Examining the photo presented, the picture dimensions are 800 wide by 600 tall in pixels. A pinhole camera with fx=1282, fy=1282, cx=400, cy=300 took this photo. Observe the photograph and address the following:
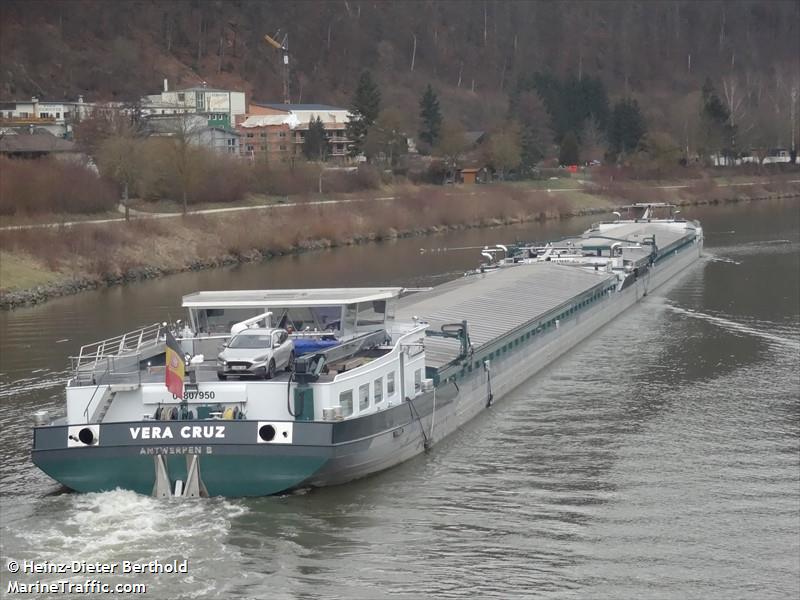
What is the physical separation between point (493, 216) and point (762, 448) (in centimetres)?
6255

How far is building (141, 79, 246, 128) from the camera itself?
115894mm

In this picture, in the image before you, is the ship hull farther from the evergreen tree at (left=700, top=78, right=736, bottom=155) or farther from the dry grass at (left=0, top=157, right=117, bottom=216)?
the evergreen tree at (left=700, top=78, right=736, bottom=155)

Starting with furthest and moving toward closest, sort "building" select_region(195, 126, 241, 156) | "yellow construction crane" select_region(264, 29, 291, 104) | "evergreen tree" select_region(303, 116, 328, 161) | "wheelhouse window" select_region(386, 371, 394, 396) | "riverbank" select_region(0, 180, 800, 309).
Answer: "yellow construction crane" select_region(264, 29, 291, 104) < "evergreen tree" select_region(303, 116, 328, 161) < "building" select_region(195, 126, 241, 156) < "riverbank" select_region(0, 180, 800, 309) < "wheelhouse window" select_region(386, 371, 394, 396)

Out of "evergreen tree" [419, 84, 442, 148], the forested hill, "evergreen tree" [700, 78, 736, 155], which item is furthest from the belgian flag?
"evergreen tree" [700, 78, 736, 155]

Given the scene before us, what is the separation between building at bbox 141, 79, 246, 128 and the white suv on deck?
91497 millimetres

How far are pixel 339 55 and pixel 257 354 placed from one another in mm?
140618

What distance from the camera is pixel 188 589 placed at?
1892 centimetres

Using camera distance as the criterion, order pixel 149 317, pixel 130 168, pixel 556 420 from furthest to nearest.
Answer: pixel 130 168 < pixel 149 317 < pixel 556 420

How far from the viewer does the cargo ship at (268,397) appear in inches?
880

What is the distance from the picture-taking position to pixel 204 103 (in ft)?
408

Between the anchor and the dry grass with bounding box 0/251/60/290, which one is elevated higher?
the dry grass with bounding box 0/251/60/290

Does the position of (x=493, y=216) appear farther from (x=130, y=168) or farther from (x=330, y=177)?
(x=130, y=168)

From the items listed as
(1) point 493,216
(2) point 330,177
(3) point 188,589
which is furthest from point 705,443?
(2) point 330,177

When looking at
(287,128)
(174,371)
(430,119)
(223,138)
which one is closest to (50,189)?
(223,138)
